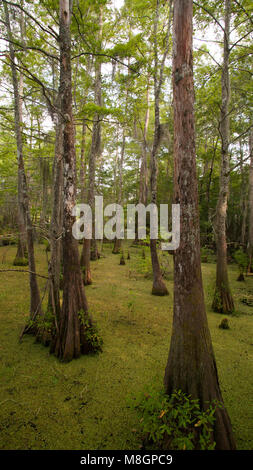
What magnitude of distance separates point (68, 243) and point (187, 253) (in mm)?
2002

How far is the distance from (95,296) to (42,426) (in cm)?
419

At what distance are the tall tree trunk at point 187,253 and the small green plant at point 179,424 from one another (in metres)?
0.11

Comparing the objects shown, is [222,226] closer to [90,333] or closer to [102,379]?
[90,333]

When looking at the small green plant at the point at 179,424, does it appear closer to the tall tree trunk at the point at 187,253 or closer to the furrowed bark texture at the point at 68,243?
the tall tree trunk at the point at 187,253

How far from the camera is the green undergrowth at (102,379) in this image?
88.7 inches

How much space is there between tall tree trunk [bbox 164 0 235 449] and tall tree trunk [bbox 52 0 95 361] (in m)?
1.81

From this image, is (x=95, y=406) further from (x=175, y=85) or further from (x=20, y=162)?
(x=20, y=162)

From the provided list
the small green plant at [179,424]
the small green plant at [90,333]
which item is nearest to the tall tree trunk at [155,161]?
the small green plant at [90,333]

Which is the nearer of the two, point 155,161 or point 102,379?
point 102,379

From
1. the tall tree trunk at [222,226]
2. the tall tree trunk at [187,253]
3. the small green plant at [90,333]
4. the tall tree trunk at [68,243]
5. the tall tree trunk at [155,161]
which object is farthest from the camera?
the tall tree trunk at [155,161]

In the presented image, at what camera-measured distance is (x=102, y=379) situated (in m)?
3.09

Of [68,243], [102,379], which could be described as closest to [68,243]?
[68,243]
